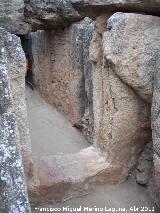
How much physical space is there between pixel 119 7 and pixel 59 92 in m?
3.83

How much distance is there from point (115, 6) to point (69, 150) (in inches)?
93.9

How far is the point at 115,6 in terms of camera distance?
3.57m

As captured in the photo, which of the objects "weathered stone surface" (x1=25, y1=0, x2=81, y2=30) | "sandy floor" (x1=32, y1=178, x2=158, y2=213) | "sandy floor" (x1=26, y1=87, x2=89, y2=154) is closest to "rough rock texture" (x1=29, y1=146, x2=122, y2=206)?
"sandy floor" (x1=32, y1=178, x2=158, y2=213)

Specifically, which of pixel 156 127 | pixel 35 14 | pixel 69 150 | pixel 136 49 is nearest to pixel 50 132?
pixel 69 150

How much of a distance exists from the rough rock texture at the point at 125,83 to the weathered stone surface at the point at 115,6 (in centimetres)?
8

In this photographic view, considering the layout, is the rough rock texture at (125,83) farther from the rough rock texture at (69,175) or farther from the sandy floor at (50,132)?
the sandy floor at (50,132)

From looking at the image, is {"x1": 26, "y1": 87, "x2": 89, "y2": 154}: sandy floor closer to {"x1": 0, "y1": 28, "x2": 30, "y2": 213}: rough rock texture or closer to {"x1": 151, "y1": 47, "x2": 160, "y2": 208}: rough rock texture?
{"x1": 151, "y1": 47, "x2": 160, "y2": 208}: rough rock texture

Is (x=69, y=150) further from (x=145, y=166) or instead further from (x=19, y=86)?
(x=19, y=86)

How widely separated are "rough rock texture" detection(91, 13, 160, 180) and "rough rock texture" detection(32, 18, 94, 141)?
140 centimetres

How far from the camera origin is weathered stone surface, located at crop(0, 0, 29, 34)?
7078 mm

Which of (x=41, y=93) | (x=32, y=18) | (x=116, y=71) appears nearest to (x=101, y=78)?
(x=116, y=71)

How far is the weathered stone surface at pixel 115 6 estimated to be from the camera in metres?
3.43

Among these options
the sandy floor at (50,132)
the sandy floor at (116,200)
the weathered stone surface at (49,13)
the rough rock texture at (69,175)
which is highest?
the weathered stone surface at (49,13)

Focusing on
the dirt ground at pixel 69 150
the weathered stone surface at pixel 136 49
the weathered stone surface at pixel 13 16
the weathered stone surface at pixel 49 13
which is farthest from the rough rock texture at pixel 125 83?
the weathered stone surface at pixel 13 16
